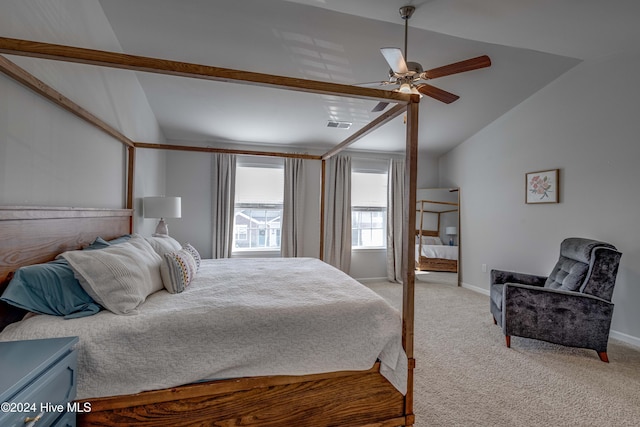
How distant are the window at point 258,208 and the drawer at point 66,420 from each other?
375 cm

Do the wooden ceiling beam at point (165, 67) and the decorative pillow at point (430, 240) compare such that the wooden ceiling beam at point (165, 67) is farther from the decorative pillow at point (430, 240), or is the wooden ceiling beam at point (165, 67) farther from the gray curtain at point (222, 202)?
the decorative pillow at point (430, 240)

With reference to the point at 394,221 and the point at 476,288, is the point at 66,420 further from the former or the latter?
the point at 476,288

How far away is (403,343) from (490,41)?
9.38ft

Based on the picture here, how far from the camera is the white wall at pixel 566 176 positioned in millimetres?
3084

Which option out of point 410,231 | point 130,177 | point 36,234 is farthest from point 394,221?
point 36,234

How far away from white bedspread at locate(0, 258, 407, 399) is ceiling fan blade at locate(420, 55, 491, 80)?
5.93 ft

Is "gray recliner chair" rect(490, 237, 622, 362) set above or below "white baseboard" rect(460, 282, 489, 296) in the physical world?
above

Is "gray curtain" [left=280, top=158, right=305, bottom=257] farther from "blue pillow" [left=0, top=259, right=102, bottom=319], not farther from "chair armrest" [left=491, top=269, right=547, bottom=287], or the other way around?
"blue pillow" [left=0, top=259, right=102, bottom=319]

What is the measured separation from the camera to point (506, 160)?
4488 mm

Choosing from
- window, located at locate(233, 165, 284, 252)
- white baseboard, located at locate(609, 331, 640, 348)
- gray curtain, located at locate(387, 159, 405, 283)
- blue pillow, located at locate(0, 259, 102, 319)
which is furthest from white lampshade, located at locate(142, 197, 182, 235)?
white baseboard, located at locate(609, 331, 640, 348)

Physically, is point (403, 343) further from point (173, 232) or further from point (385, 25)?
point (173, 232)

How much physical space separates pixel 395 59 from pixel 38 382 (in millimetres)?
2550

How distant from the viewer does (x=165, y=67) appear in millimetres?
1394

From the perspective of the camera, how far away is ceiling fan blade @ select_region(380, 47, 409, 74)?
212 centimetres
